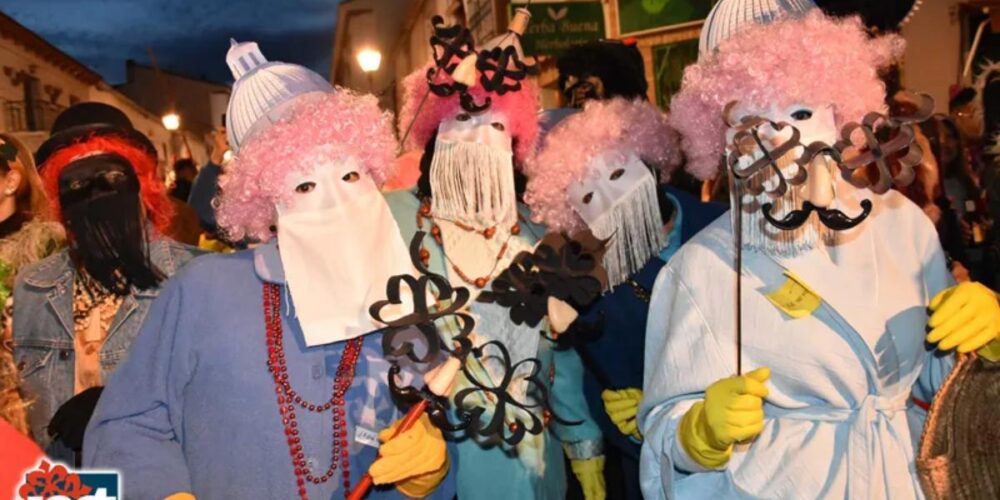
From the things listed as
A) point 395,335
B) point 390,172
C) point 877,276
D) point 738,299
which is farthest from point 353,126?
point 877,276

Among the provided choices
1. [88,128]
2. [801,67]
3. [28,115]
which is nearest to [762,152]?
[801,67]

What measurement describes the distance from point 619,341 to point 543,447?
45 centimetres

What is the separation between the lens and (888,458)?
8.14 ft

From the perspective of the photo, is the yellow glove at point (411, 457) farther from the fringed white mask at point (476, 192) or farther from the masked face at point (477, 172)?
the masked face at point (477, 172)

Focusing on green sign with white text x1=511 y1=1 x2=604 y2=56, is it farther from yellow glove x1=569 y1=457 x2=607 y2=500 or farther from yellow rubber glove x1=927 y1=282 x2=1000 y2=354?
yellow rubber glove x1=927 y1=282 x2=1000 y2=354

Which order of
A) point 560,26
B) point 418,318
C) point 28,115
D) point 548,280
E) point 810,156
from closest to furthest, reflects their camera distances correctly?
point 810,156 → point 418,318 → point 548,280 → point 560,26 → point 28,115

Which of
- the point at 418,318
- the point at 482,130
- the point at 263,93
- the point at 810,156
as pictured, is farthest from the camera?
the point at 482,130

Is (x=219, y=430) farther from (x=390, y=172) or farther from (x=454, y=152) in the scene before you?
(x=454, y=152)

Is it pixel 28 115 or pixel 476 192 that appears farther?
pixel 28 115

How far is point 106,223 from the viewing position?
3426 millimetres

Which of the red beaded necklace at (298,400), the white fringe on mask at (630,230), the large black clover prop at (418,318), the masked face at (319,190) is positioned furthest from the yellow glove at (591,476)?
the masked face at (319,190)

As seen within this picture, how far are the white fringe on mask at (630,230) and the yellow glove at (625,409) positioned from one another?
0.38m

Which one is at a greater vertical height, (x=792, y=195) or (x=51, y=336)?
(x=792, y=195)

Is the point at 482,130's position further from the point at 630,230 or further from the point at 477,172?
the point at 630,230
